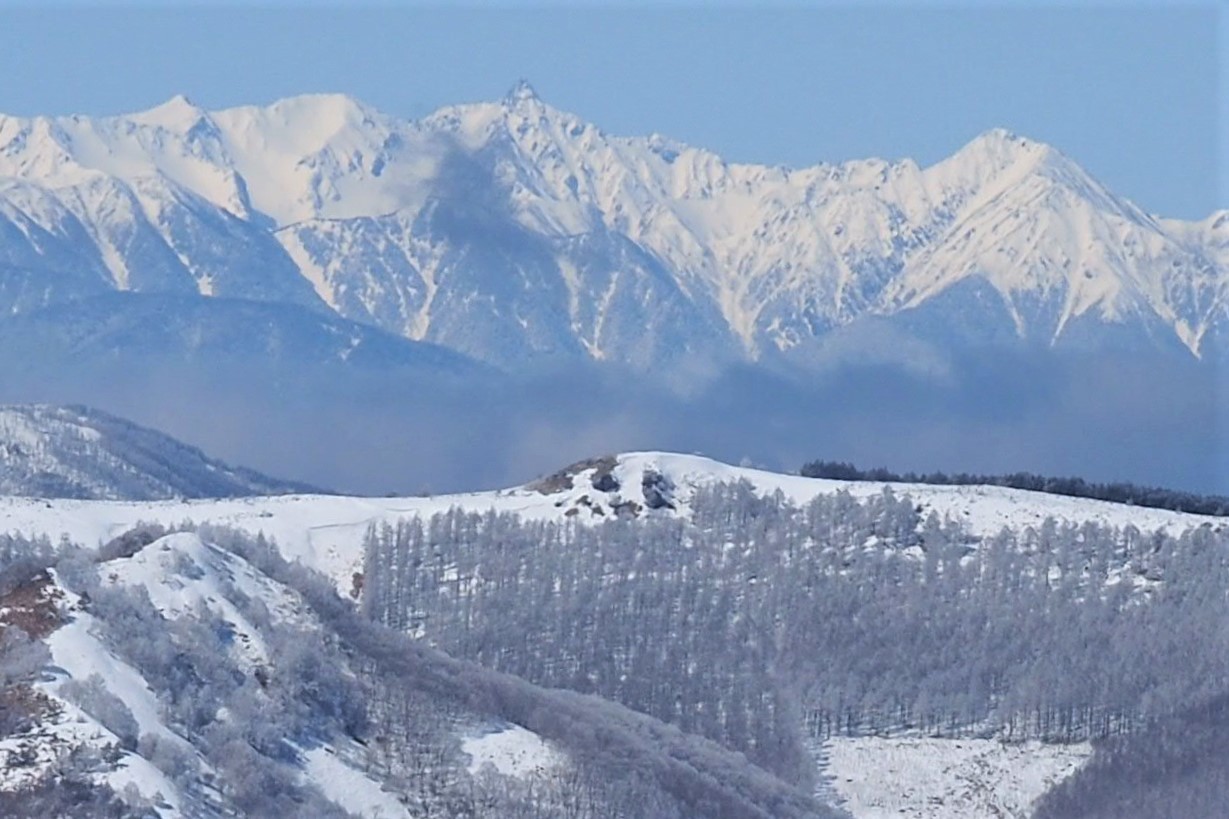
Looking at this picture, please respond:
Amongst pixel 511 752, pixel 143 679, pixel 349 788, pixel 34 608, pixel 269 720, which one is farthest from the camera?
pixel 511 752

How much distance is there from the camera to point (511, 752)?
167875mm

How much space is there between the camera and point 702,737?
198625 millimetres

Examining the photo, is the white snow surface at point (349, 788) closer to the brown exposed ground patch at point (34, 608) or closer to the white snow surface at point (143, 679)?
the white snow surface at point (143, 679)

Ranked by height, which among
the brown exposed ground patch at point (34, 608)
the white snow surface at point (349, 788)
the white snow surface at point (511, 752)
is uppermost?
the brown exposed ground patch at point (34, 608)

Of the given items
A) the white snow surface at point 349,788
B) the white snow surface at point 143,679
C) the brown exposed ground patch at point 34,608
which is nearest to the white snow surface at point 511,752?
the white snow surface at point 349,788

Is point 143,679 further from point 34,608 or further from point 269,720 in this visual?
point 269,720

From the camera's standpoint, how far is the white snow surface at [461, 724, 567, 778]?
166 m

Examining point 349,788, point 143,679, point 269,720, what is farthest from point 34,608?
point 349,788

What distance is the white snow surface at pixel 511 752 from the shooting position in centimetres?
16562

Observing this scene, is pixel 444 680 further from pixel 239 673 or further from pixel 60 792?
pixel 60 792

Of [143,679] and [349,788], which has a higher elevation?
[143,679]

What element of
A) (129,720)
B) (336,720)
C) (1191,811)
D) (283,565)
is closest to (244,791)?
(129,720)

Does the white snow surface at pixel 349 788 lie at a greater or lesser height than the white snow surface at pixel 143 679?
lesser

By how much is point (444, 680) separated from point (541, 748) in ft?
31.4
